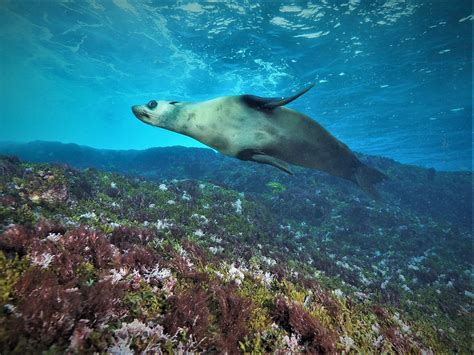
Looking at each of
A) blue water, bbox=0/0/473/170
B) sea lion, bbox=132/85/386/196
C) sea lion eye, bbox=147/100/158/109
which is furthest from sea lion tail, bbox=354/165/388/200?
blue water, bbox=0/0/473/170

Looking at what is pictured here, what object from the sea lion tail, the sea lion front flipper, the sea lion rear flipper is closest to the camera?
the sea lion rear flipper

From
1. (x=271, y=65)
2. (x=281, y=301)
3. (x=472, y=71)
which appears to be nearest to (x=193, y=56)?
(x=271, y=65)

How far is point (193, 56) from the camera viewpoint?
86.2 ft

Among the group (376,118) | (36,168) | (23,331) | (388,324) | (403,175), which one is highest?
(376,118)

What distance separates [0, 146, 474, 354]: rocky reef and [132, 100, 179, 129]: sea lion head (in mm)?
1843

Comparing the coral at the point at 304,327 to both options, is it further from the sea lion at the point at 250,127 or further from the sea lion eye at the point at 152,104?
the sea lion eye at the point at 152,104

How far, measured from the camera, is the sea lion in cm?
409

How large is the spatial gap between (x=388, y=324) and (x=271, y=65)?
77.2ft

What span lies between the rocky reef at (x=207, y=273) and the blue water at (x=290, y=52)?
12.0 meters

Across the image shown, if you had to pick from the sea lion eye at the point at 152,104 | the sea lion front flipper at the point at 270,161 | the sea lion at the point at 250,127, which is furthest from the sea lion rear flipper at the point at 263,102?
the sea lion eye at the point at 152,104

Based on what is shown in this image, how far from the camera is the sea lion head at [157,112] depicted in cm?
385

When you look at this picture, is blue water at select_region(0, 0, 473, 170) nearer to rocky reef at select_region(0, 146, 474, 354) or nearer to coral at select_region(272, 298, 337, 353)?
rocky reef at select_region(0, 146, 474, 354)

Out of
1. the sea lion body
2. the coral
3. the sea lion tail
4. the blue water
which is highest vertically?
the blue water

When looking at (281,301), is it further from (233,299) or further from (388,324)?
(388,324)
